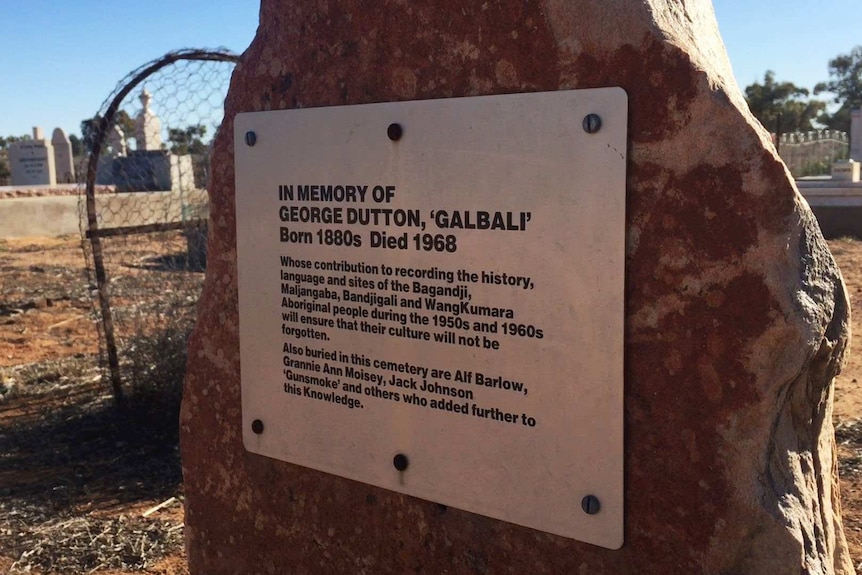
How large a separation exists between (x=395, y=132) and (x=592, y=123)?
48cm

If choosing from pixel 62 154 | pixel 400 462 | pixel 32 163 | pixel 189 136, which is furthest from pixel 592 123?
pixel 62 154

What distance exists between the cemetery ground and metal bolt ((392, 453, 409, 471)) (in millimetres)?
1459

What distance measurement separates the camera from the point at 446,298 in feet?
6.22

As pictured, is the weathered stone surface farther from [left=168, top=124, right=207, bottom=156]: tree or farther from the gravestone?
the gravestone

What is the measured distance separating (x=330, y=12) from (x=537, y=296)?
0.87 metres

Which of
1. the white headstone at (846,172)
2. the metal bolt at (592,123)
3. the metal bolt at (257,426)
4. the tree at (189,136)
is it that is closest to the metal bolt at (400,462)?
the metal bolt at (257,426)

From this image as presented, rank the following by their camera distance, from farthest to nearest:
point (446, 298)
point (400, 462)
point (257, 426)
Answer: point (257, 426) → point (400, 462) → point (446, 298)

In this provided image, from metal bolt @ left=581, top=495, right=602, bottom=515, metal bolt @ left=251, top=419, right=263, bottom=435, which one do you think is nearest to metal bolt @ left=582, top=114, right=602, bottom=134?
metal bolt @ left=581, top=495, right=602, bottom=515

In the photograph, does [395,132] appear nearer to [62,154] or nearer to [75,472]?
[75,472]

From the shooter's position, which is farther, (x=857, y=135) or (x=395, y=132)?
(x=857, y=135)

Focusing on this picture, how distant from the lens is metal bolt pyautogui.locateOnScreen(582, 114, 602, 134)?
1.67 metres

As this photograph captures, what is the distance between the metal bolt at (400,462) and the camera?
6.63 feet

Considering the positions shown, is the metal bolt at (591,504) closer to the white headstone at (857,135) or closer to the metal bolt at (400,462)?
the metal bolt at (400,462)

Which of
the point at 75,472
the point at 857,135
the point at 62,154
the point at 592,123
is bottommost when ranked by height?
the point at 75,472
